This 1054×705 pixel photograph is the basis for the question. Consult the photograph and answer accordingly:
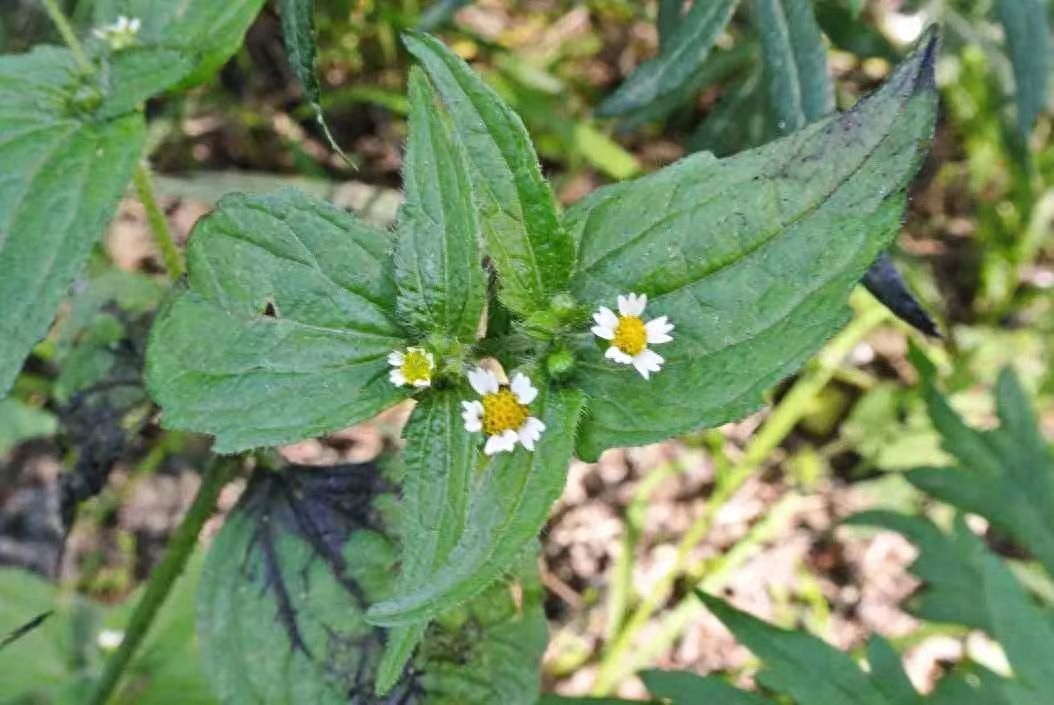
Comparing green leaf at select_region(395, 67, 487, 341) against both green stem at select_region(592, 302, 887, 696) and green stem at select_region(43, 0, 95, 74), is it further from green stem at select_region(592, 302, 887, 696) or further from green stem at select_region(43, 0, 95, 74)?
green stem at select_region(592, 302, 887, 696)

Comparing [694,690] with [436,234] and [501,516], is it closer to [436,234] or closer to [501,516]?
[501,516]

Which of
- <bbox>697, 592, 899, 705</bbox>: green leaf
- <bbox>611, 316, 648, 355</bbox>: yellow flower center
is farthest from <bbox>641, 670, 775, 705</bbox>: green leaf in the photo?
<bbox>611, 316, 648, 355</bbox>: yellow flower center

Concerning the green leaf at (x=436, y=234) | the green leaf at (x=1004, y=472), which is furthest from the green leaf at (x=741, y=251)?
the green leaf at (x=1004, y=472)

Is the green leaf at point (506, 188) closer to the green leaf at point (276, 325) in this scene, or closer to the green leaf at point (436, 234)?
the green leaf at point (436, 234)

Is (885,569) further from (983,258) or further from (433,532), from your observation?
(433,532)

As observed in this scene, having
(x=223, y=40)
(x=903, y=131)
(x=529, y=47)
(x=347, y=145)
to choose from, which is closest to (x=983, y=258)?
(x=529, y=47)

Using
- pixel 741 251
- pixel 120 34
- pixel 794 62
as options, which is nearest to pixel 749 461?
pixel 794 62
